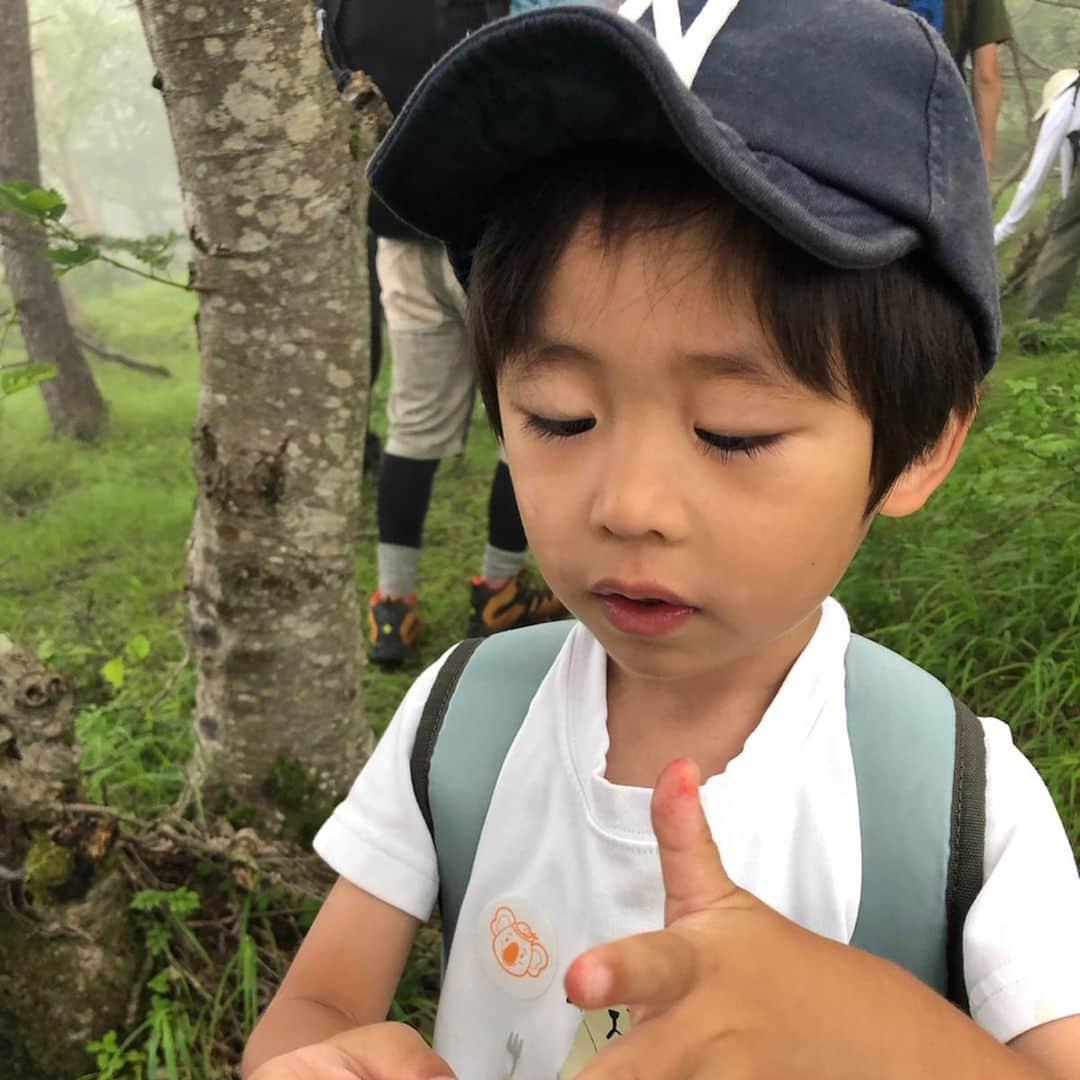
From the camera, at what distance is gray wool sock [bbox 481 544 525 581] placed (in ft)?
10.1

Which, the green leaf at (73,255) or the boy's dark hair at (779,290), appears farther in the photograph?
the green leaf at (73,255)

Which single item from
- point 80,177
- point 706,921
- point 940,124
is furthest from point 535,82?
point 80,177

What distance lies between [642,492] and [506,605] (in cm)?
240

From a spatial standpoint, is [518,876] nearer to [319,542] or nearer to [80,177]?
[319,542]

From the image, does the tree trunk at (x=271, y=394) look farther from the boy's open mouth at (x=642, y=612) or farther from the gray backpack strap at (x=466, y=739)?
the boy's open mouth at (x=642, y=612)

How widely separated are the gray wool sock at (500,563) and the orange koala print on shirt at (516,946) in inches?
82.1

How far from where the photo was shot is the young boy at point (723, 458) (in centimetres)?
68

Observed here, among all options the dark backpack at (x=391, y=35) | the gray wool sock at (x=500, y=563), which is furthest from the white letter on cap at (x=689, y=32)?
the gray wool sock at (x=500, y=563)

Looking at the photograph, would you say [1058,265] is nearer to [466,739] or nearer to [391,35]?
[391,35]

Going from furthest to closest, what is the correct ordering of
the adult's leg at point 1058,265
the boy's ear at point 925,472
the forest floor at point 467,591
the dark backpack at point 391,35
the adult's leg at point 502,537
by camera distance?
the adult's leg at point 1058,265 → the adult's leg at point 502,537 → the dark backpack at point 391,35 → the forest floor at point 467,591 → the boy's ear at point 925,472

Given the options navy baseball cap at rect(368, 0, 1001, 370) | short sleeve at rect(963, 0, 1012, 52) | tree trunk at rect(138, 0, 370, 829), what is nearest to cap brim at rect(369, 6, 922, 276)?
navy baseball cap at rect(368, 0, 1001, 370)

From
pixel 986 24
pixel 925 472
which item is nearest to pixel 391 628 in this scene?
pixel 925 472

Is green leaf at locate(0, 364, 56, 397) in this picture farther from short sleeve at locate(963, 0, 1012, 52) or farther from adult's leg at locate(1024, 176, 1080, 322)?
adult's leg at locate(1024, 176, 1080, 322)

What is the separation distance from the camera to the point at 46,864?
60.8 inches
